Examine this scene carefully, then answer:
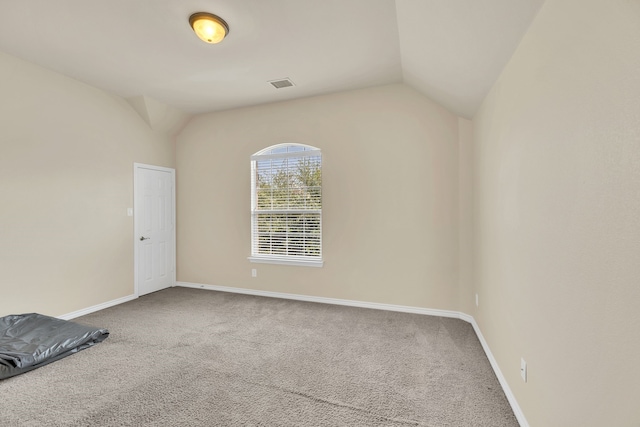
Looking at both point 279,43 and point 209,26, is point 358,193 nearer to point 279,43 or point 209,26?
point 279,43

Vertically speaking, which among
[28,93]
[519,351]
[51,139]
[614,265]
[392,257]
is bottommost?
[519,351]

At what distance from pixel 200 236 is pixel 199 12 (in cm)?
343

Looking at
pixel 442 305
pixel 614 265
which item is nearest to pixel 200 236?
pixel 442 305

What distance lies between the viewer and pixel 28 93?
3248 millimetres

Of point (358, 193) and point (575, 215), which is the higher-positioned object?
point (358, 193)

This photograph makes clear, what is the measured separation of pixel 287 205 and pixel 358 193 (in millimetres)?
1109

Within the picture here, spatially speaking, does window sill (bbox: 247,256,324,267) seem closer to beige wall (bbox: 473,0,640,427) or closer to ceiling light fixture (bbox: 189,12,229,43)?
beige wall (bbox: 473,0,640,427)

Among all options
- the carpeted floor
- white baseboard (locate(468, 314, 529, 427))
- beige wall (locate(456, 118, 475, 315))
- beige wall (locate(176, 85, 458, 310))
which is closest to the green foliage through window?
beige wall (locate(176, 85, 458, 310))

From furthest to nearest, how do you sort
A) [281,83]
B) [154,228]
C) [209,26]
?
[154,228] < [281,83] < [209,26]

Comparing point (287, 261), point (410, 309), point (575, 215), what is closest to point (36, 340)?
point (287, 261)

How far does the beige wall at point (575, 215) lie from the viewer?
0.91 metres

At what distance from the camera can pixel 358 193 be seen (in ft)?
13.1

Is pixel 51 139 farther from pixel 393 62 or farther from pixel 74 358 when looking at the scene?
pixel 393 62

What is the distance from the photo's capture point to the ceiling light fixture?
2.37 meters
